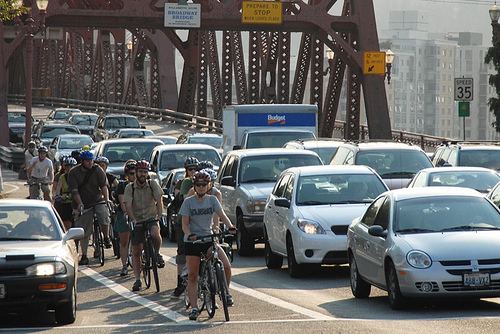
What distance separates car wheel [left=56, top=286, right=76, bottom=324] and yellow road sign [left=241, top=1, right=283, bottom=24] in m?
27.2

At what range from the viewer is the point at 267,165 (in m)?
20.1

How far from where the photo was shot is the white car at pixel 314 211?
15.3 m

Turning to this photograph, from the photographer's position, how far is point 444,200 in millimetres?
12766

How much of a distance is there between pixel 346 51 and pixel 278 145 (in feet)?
34.8

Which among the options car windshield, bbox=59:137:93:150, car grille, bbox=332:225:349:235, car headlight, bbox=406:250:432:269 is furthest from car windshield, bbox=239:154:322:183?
car windshield, bbox=59:137:93:150

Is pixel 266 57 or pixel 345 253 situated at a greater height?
pixel 266 57

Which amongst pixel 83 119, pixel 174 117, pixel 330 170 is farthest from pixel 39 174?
pixel 174 117

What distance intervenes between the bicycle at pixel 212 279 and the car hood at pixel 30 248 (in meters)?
1.50

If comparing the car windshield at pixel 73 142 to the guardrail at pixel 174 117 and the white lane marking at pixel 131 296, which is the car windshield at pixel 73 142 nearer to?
the guardrail at pixel 174 117

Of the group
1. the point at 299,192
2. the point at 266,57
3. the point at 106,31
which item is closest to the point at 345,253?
the point at 299,192

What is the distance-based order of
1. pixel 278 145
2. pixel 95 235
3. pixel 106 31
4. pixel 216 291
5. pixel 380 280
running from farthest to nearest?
pixel 106 31 → pixel 278 145 → pixel 95 235 → pixel 380 280 → pixel 216 291

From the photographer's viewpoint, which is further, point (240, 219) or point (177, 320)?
point (240, 219)

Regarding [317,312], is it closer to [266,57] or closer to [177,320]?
[177,320]

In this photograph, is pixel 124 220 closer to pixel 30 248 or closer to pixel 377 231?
pixel 30 248
